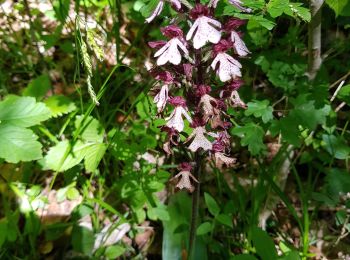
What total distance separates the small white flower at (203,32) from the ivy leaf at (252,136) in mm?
763

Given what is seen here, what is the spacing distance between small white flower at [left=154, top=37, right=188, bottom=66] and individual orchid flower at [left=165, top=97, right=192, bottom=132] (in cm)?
17

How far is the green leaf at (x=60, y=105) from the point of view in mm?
2279

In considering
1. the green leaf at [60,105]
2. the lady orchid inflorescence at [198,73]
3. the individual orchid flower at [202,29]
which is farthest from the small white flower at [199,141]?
the green leaf at [60,105]

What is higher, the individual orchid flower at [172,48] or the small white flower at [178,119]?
the individual orchid flower at [172,48]

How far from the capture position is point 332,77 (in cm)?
275

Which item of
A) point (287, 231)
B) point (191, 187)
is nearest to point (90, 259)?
point (191, 187)

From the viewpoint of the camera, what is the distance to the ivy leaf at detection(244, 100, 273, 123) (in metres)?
1.97

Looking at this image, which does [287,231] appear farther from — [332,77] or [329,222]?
[332,77]

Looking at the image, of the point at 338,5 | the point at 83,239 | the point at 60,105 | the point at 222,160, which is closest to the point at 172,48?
the point at 222,160

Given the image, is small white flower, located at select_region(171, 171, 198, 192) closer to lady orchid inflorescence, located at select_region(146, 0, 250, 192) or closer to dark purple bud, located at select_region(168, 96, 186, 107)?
lady orchid inflorescence, located at select_region(146, 0, 250, 192)

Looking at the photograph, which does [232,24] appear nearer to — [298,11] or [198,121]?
[298,11]

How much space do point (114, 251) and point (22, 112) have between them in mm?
917

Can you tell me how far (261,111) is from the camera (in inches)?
78.5

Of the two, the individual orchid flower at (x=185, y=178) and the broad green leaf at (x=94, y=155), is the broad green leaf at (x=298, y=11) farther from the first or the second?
the broad green leaf at (x=94, y=155)
